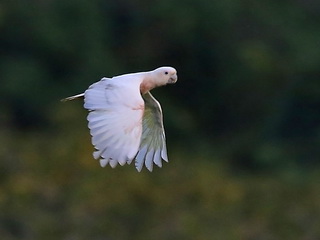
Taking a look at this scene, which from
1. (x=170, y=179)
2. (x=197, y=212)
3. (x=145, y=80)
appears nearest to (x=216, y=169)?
(x=170, y=179)

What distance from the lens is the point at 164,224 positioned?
719 inches

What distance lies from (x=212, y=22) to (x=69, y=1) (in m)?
2.77

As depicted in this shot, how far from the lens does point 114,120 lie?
9.88 metres

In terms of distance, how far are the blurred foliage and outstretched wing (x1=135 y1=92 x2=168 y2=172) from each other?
6058 mm

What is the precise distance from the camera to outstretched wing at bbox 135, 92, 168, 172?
11.0m

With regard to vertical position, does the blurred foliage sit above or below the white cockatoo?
below

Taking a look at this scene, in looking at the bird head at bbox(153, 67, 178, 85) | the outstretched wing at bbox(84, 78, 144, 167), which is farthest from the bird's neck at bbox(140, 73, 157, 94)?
the outstretched wing at bbox(84, 78, 144, 167)

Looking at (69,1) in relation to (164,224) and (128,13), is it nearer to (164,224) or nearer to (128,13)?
(128,13)

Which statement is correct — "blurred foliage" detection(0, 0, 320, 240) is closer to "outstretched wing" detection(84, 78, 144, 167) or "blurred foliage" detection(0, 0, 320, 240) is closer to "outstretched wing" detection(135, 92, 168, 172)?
"outstretched wing" detection(135, 92, 168, 172)

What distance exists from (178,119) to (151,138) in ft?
49.6

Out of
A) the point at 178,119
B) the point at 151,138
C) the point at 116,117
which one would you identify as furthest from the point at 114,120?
the point at 178,119

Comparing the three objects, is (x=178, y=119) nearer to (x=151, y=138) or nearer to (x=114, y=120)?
(x=151, y=138)

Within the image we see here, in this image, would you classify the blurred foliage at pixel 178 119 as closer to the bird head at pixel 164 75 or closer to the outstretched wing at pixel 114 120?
the bird head at pixel 164 75

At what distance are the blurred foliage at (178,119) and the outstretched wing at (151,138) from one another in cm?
606
